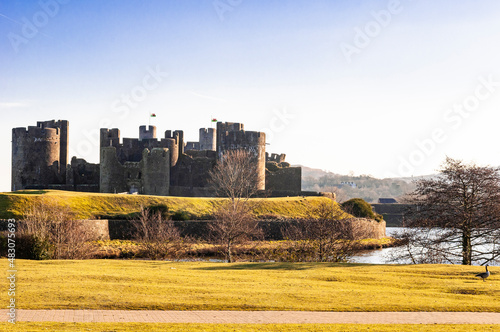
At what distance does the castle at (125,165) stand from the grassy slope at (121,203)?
565cm

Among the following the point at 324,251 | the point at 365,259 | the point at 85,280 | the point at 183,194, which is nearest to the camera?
the point at 85,280

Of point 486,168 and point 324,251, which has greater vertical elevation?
point 486,168

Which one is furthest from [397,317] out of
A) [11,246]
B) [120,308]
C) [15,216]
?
[15,216]

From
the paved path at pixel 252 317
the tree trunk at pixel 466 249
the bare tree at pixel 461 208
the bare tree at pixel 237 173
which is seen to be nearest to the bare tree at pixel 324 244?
the bare tree at pixel 461 208

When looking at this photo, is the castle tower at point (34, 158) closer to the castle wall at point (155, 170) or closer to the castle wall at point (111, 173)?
the castle wall at point (111, 173)

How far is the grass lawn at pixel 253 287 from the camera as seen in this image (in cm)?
1902

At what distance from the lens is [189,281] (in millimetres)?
23391

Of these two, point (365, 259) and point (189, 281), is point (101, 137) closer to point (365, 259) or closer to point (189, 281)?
point (365, 259)

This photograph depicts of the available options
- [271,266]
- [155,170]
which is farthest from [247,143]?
[271,266]

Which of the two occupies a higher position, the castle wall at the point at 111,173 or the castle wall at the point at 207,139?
the castle wall at the point at 207,139

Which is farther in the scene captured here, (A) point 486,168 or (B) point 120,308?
(A) point 486,168

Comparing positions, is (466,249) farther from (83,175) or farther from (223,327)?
(83,175)

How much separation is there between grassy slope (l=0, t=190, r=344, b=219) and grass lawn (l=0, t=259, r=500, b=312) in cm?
2052

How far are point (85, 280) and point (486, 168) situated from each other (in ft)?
77.3
